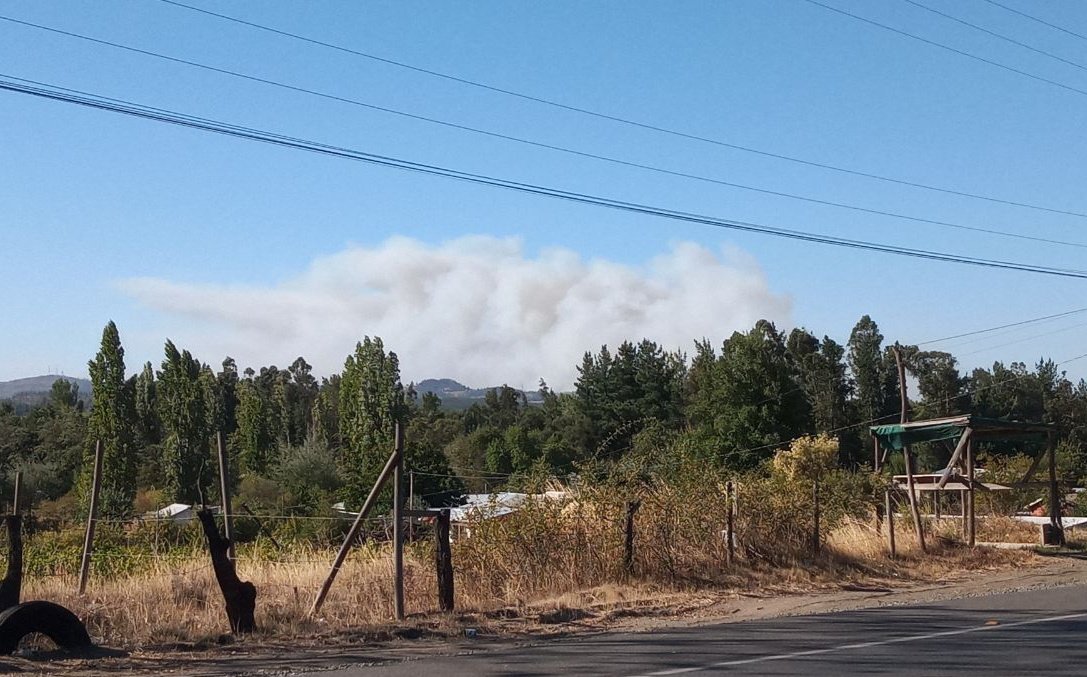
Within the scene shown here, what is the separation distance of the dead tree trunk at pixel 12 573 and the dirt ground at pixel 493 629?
60.6 inches

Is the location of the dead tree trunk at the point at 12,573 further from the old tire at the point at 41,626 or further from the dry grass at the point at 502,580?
the dry grass at the point at 502,580

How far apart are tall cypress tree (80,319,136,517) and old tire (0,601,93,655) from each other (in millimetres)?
44017

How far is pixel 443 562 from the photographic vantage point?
51.2ft

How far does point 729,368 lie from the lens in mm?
66375

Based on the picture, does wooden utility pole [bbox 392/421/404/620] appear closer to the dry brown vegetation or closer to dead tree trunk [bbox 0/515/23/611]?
the dry brown vegetation

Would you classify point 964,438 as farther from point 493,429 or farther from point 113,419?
point 493,429

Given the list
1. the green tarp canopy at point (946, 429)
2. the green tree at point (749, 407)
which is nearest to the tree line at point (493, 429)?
the green tree at point (749, 407)

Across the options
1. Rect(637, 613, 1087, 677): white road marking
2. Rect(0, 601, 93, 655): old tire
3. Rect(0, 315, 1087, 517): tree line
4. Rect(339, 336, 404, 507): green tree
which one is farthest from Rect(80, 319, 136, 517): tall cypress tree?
Rect(637, 613, 1087, 677): white road marking

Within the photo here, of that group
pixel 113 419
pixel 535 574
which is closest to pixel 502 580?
pixel 535 574

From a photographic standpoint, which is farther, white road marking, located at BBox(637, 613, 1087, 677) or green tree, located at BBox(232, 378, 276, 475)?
green tree, located at BBox(232, 378, 276, 475)

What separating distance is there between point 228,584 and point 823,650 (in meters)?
7.38

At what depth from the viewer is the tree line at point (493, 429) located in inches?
2319

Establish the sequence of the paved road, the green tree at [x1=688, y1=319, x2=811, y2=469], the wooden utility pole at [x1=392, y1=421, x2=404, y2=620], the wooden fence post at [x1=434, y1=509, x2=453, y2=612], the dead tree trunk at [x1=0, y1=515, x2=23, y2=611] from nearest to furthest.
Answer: the paved road < the dead tree trunk at [x1=0, y1=515, x2=23, y2=611] < the wooden utility pole at [x1=392, y1=421, x2=404, y2=620] < the wooden fence post at [x1=434, y1=509, x2=453, y2=612] < the green tree at [x1=688, y1=319, x2=811, y2=469]

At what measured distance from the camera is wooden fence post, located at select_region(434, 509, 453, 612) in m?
15.5
